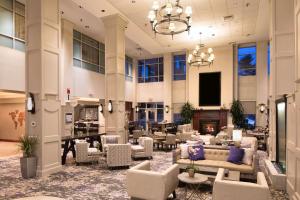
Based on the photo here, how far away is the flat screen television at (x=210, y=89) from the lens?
15.2 meters

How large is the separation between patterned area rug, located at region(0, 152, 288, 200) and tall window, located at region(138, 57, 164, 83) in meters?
12.0

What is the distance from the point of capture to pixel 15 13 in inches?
357

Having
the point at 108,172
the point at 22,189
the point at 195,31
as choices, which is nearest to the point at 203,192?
the point at 108,172

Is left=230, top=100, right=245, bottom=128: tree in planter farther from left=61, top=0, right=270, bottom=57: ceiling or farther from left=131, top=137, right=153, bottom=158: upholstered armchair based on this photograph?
left=131, top=137, right=153, bottom=158: upholstered armchair

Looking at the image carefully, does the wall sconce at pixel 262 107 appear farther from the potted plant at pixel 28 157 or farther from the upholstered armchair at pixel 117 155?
the potted plant at pixel 28 157

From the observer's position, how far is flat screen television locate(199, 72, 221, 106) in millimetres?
15188

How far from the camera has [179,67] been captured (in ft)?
55.9

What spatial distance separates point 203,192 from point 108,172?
9.32 feet

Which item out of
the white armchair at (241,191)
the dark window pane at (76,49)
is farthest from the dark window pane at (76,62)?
the white armchair at (241,191)

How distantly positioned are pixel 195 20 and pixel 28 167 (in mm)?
9035

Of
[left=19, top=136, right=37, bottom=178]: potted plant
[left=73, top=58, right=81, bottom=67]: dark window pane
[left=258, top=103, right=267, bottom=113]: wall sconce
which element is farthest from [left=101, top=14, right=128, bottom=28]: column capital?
[left=258, top=103, right=267, bottom=113]: wall sconce

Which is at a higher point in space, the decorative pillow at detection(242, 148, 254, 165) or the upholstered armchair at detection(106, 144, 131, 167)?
the decorative pillow at detection(242, 148, 254, 165)

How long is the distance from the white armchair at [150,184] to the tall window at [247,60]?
41.7ft

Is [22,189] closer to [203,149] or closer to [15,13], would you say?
[203,149]
